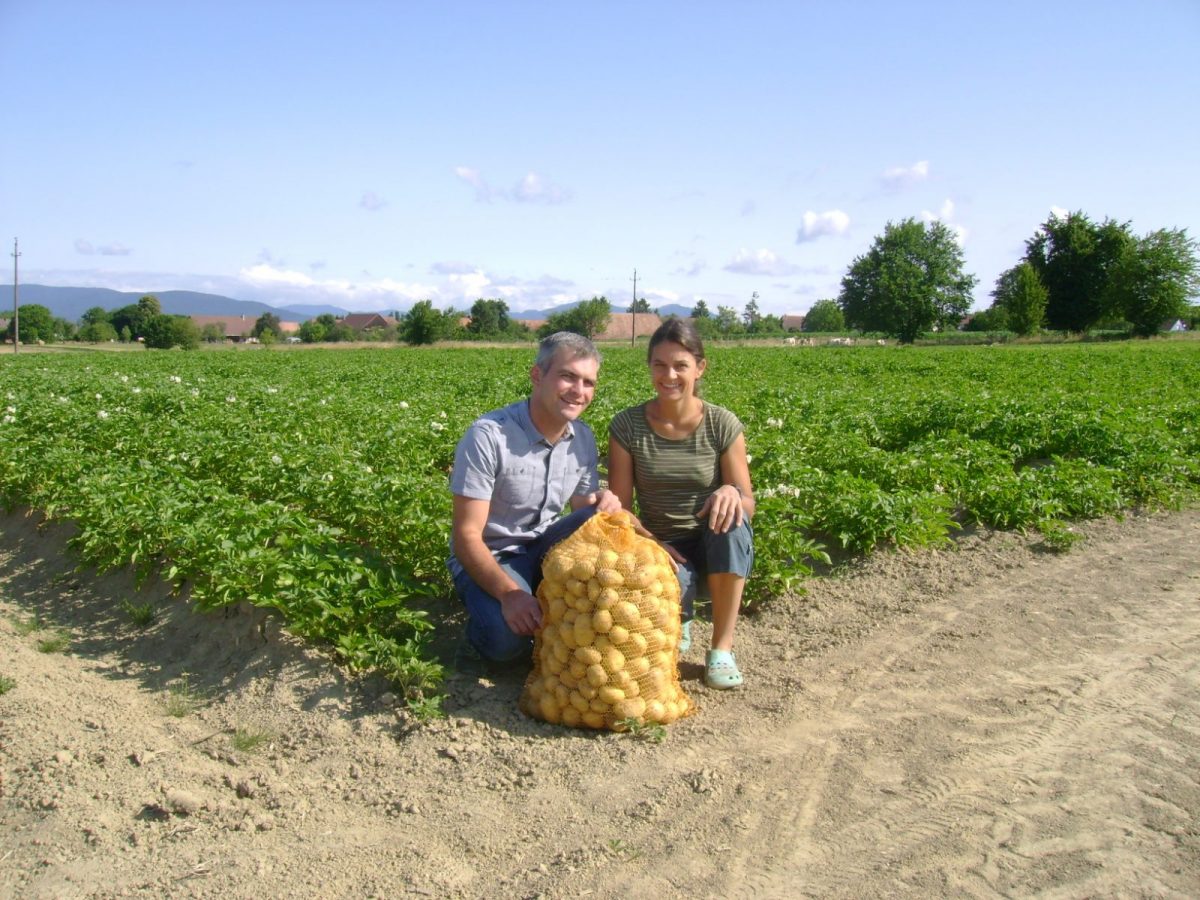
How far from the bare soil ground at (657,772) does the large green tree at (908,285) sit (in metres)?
70.6

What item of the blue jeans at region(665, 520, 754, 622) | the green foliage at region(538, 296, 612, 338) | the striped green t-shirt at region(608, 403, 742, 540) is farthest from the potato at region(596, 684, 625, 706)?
the green foliage at region(538, 296, 612, 338)

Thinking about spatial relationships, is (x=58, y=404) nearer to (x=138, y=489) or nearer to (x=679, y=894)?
(x=138, y=489)

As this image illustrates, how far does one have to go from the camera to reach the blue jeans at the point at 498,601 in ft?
12.2

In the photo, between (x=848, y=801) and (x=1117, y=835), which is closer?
(x=1117, y=835)

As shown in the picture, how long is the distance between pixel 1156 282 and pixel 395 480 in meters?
62.8

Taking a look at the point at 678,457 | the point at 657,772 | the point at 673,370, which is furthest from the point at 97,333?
the point at 657,772

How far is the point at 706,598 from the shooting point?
478 centimetres

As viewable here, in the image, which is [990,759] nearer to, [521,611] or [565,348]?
[521,611]

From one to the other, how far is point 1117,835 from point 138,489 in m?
5.54

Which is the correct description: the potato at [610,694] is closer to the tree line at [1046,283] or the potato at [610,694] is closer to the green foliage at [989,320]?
the tree line at [1046,283]

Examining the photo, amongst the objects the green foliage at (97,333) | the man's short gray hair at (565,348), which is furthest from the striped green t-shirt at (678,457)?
the green foliage at (97,333)

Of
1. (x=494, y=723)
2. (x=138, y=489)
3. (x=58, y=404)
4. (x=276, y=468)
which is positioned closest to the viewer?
(x=494, y=723)

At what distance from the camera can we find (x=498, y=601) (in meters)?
3.65

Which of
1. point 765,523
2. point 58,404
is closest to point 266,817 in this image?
point 765,523
